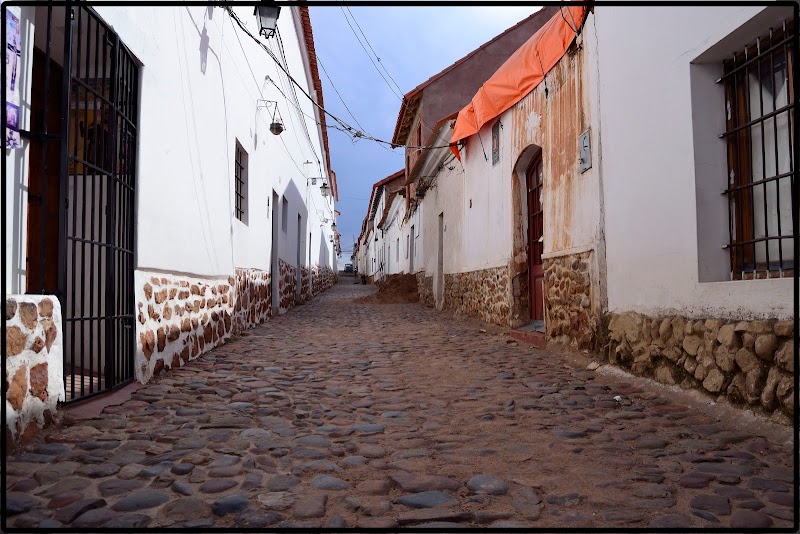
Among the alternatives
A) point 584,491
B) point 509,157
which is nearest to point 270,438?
point 584,491

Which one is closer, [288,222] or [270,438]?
[270,438]

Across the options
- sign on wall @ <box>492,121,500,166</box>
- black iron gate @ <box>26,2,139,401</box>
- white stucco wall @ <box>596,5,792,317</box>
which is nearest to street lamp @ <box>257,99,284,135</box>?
sign on wall @ <box>492,121,500,166</box>

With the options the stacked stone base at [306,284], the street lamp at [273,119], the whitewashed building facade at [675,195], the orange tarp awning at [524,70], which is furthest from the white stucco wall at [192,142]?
the stacked stone base at [306,284]

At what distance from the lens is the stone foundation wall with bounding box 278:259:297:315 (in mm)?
11352

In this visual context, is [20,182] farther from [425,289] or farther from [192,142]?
[425,289]

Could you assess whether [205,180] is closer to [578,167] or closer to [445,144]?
[578,167]

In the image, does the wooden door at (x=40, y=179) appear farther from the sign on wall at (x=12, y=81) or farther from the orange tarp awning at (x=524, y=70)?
the orange tarp awning at (x=524, y=70)

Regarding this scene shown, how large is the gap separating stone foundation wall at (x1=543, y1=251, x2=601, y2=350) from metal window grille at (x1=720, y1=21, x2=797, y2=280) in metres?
1.75

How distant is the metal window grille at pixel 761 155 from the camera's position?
2.99 meters

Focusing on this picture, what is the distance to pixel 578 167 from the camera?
5375 mm

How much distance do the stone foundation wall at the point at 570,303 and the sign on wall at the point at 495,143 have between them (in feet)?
8.17

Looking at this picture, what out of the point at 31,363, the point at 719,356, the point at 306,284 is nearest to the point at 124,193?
the point at 31,363

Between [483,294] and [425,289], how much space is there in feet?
19.6

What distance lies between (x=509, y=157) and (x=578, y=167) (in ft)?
7.62
